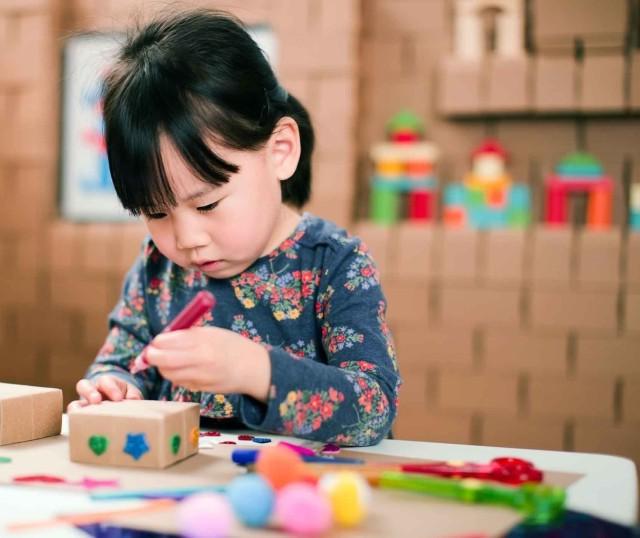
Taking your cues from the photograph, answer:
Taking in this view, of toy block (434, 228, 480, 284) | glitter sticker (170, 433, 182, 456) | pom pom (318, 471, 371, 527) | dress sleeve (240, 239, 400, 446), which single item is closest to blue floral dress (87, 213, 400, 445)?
dress sleeve (240, 239, 400, 446)

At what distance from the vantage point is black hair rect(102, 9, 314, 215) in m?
0.77

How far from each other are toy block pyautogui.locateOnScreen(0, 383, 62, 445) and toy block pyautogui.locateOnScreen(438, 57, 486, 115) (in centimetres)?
148

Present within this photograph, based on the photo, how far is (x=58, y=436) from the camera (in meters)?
0.74

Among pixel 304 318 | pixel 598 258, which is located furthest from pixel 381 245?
pixel 304 318

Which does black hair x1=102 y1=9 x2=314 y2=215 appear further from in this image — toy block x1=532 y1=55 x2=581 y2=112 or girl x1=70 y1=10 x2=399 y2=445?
toy block x1=532 y1=55 x2=581 y2=112

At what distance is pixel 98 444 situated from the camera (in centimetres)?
62

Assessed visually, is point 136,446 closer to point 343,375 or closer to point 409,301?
point 343,375

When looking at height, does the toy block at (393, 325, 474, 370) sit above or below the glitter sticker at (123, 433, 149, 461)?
below

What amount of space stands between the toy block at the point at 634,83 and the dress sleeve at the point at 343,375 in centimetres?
124

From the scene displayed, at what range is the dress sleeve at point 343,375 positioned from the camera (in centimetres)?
66

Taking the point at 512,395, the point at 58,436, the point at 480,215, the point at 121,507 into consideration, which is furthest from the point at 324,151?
the point at 121,507

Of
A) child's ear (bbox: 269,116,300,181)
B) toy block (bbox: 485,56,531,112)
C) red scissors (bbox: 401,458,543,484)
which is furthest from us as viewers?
toy block (bbox: 485,56,531,112)

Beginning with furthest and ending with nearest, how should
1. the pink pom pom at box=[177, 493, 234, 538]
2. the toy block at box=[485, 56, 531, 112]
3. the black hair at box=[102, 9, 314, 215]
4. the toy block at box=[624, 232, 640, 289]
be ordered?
the toy block at box=[485, 56, 531, 112]
the toy block at box=[624, 232, 640, 289]
the black hair at box=[102, 9, 314, 215]
the pink pom pom at box=[177, 493, 234, 538]

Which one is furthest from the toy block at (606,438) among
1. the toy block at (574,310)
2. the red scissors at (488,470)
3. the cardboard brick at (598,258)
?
the red scissors at (488,470)
